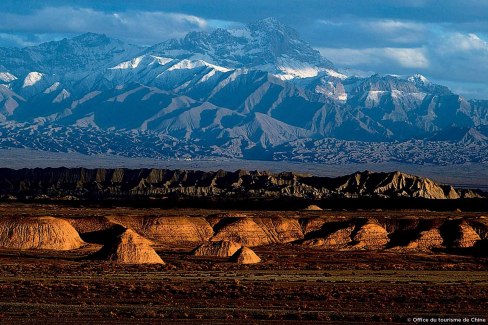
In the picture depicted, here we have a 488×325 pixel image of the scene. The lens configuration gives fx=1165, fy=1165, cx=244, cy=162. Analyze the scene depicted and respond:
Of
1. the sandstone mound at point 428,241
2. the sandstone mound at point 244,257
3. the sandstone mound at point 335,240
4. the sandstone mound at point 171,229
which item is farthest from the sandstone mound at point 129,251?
the sandstone mound at point 428,241

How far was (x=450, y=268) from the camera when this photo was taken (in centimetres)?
8794

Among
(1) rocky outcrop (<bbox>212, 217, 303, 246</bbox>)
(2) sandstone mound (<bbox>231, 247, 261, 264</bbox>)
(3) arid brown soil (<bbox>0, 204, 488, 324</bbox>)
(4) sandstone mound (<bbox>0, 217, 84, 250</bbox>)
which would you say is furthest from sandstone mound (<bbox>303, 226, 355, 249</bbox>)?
(2) sandstone mound (<bbox>231, 247, 261, 264</bbox>)

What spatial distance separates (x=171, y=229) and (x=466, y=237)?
29.9m

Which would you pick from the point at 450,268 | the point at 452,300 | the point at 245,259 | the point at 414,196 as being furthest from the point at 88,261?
the point at 414,196

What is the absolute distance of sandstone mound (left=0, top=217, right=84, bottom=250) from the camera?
102375mm

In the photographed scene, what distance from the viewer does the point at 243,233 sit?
381ft

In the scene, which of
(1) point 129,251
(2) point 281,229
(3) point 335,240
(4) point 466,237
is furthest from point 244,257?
(4) point 466,237

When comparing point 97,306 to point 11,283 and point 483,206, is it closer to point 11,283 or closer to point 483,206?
point 11,283

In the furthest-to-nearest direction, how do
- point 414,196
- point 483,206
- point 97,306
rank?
point 414,196 < point 483,206 < point 97,306

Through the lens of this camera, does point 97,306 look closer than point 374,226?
Yes

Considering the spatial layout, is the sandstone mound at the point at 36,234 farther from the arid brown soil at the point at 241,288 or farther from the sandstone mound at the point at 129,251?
the sandstone mound at the point at 129,251

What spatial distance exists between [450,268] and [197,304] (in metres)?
36.5

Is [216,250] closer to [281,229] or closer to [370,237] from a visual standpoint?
[281,229]

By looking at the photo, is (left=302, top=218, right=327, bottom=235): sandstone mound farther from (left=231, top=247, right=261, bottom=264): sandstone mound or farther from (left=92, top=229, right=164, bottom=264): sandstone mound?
(left=92, top=229, right=164, bottom=264): sandstone mound
